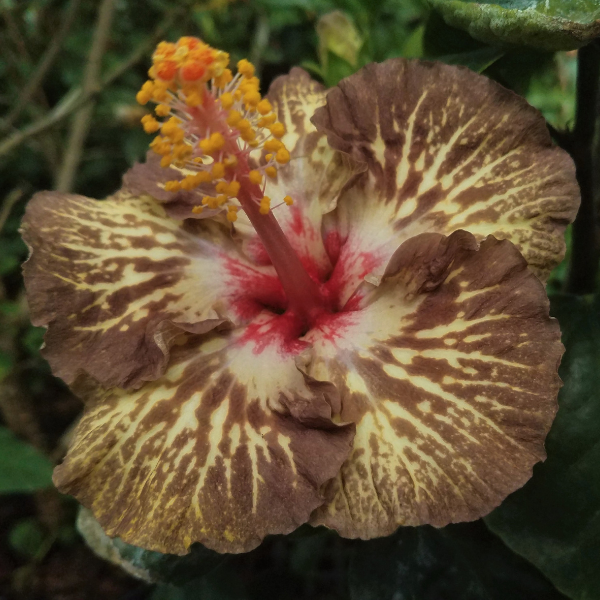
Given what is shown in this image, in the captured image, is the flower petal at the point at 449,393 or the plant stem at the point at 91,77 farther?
the plant stem at the point at 91,77

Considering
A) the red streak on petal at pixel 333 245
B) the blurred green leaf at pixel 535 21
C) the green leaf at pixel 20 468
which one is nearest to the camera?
the blurred green leaf at pixel 535 21

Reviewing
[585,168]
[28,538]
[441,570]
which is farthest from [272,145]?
[28,538]

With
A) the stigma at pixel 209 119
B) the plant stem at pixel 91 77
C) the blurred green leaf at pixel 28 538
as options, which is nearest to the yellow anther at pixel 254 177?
the stigma at pixel 209 119

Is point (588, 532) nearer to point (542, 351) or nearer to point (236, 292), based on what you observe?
point (542, 351)

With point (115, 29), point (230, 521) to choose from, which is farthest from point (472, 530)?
point (115, 29)

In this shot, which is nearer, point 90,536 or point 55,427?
point 90,536

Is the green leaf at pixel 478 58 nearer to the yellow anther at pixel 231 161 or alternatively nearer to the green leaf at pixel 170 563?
the yellow anther at pixel 231 161

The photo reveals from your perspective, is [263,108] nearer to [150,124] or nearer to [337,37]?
[150,124]

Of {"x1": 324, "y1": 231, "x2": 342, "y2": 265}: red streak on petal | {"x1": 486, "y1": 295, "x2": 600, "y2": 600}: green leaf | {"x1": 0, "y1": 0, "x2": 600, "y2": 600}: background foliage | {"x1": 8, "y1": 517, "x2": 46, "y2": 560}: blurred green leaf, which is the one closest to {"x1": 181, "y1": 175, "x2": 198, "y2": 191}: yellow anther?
{"x1": 324, "y1": 231, "x2": 342, "y2": 265}: red streak on petal
